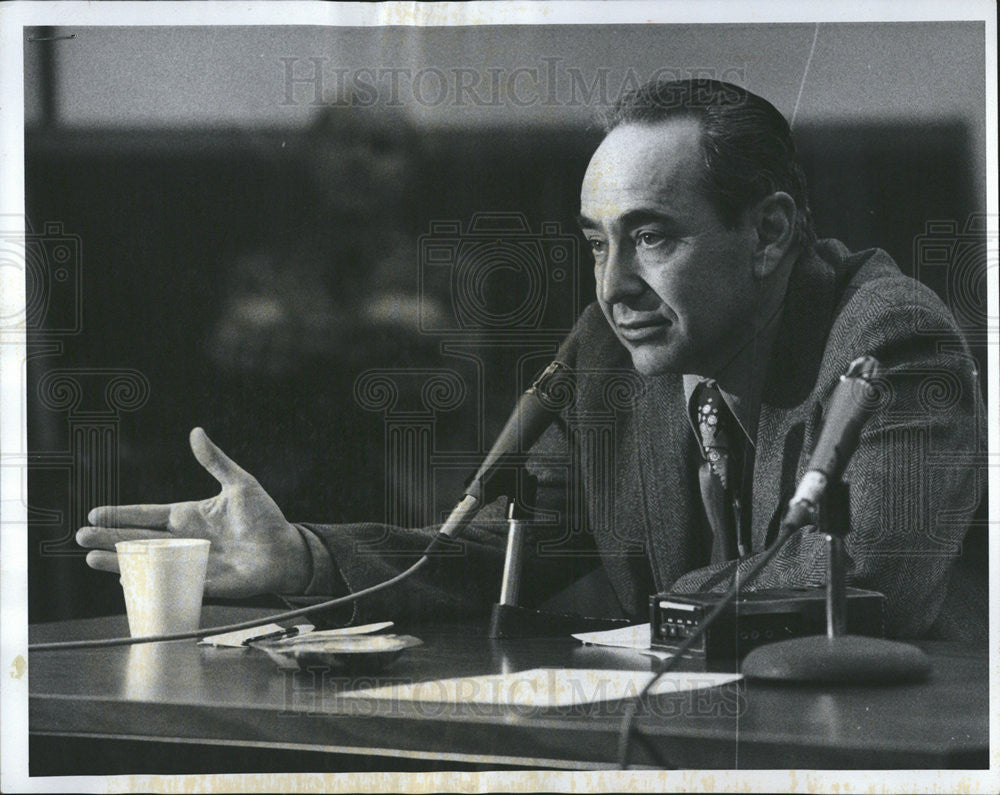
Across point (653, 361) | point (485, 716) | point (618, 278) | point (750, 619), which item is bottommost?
point (485, 716)

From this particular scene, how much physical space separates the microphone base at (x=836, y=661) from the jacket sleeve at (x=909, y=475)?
0.15 metres

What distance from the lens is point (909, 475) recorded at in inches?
67.6

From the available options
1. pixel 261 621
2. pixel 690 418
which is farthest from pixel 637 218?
pixel 261 621

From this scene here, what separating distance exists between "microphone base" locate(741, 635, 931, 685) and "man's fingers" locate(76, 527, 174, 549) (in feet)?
3.03

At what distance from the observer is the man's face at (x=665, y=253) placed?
172 cm

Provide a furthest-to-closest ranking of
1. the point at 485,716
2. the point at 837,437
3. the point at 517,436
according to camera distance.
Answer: the point at 517,436 → the point at 837,437 → the point at 485,716

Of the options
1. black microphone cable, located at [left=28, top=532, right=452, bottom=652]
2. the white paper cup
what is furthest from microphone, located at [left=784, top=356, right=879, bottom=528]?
the white paper cup

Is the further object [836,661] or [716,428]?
[716,428]

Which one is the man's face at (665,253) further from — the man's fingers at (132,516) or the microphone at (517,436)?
the man's fingers at (132,516)

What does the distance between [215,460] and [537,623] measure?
550 millimetres

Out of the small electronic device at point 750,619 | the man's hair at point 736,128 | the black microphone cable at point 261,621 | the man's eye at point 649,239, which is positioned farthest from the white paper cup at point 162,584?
the man's hair at point 736,128

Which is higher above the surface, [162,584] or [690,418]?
[690,418]

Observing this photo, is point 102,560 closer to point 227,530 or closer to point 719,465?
point 227,530

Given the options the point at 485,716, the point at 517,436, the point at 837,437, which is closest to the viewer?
the point at 485,716
